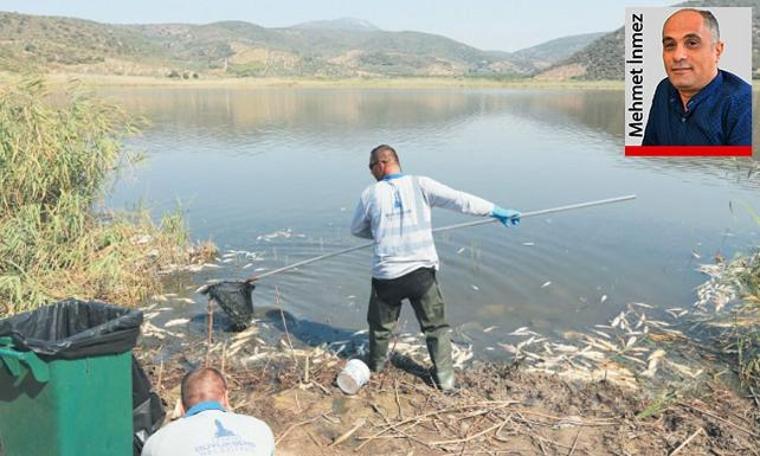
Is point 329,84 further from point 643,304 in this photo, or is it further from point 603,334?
point 603,334

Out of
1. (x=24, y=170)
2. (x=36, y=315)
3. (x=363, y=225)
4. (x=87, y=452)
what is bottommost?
(x=87, y=452)

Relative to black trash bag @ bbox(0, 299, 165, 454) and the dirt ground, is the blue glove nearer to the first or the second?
the dirt ground

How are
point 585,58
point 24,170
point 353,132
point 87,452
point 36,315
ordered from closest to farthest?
point 87,452 → point 36,315 → point 24,170 → point 353,132 → point 585,58

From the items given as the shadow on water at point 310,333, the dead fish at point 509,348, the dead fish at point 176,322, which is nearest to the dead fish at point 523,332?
the dead fish at point 509,348

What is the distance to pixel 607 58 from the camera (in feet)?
293

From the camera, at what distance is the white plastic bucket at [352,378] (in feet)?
17.7

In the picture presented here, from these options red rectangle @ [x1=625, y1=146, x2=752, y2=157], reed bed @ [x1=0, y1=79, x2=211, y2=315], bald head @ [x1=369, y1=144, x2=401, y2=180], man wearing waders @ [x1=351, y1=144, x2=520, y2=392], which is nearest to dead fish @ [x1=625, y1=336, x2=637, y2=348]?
man wearing waders @ [x1=351, y1=144, x2=520, y2=392]

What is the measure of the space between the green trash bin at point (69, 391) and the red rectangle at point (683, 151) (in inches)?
580

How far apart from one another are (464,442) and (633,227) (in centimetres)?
865

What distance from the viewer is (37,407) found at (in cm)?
348

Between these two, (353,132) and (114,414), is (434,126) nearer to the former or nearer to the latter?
(353,132)

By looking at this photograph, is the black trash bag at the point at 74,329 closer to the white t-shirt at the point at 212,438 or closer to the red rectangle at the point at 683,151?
the white t-shirt at the point at 212,438

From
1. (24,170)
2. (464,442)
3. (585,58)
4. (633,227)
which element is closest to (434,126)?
(633,227)

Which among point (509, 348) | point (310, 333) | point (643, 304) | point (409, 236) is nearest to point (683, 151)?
point (643, 304)
